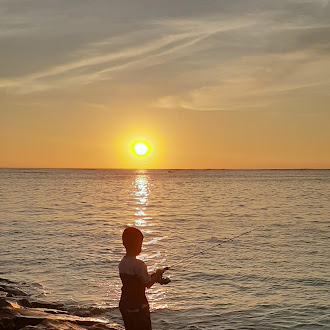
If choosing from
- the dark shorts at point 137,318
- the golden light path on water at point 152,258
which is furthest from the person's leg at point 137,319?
the golden light path on water at point 152,258

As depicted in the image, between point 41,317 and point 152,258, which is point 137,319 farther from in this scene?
point 152,258

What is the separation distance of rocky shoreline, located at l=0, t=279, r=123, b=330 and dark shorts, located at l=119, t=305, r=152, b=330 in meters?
3.13

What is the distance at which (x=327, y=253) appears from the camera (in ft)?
69.4

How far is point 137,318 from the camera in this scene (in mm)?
6914

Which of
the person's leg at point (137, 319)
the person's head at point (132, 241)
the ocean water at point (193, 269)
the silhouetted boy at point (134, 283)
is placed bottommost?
the ocean water at point (193, 269)

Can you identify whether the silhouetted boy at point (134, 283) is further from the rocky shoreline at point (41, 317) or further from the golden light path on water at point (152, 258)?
the golden light path on water at point (152, 258)

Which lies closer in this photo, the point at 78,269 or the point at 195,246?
the point at 78,269

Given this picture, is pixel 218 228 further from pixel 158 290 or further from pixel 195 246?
pixel 158 290

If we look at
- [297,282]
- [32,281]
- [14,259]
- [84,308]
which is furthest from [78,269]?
[297,282]

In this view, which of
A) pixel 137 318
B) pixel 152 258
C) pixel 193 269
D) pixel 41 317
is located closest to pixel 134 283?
pixel 137 318

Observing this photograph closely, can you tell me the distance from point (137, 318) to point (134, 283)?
0.53 meters

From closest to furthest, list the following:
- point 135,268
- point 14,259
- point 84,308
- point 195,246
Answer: point 135,268 < point 84,308 < point 14,259 < point 195,246

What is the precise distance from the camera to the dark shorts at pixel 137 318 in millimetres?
6895

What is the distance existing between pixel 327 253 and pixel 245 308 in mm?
8926
